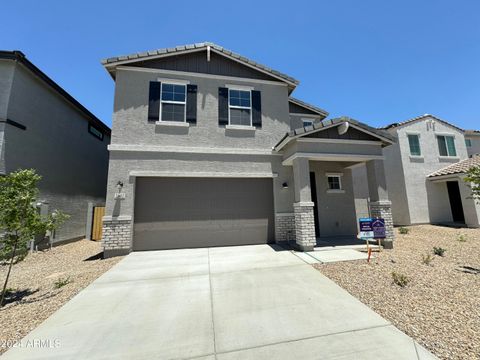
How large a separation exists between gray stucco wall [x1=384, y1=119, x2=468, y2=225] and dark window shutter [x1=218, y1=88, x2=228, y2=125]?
12.1 m

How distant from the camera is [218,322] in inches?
136

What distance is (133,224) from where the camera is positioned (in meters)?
8.17

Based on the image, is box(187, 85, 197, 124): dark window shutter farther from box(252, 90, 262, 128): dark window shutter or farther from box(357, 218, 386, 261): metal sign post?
box(357, 218, 386, 261): metal sign post

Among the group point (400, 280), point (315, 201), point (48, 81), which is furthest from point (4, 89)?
point (400, 280)

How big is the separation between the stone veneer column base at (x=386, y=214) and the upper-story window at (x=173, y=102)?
849cm

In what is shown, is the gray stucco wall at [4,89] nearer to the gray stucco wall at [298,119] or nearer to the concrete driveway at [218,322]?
the concrete driveway at [218,322]

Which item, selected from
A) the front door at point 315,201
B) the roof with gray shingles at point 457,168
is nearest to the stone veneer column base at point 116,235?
the front door at point 315,201

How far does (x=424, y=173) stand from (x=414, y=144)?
205cm

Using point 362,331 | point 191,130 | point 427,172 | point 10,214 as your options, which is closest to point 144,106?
point 191,130

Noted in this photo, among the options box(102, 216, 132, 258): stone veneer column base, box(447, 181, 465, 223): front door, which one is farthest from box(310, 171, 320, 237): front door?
box(447, 181, 465, 223): front door

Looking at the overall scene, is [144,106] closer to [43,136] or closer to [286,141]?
[43,136]

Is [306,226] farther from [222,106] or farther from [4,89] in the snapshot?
[4,89]

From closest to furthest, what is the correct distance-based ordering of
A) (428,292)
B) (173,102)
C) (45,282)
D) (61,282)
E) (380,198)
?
(428,292)
(61,282)
(45,282)
(380,198)
(173,102)

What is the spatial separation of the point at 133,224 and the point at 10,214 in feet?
12.9
